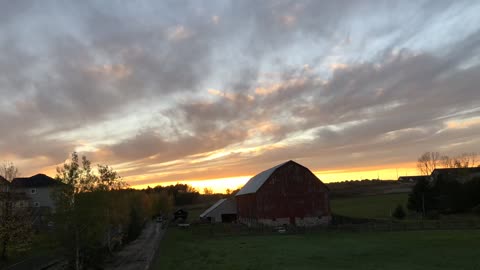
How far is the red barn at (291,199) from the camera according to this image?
244ft

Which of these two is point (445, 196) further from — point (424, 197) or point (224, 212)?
point (224, 212)

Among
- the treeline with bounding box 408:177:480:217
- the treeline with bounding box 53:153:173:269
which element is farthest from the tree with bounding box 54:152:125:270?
the treeline with bounding box 408:177:480:217

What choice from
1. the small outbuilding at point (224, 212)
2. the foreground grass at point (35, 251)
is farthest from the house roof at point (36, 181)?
the foreground grass at point (35, 251)

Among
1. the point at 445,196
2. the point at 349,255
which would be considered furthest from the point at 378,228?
the point at 445,196

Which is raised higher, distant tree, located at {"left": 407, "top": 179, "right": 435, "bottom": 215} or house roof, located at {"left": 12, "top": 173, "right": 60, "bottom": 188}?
house roof, located at {"left": 12, "top": 173, "right": 60, "bottom": 188}

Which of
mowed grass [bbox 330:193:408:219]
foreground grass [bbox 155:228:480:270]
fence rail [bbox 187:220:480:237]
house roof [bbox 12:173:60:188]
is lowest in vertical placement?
foreground grass [bbox 155:228:480:270]

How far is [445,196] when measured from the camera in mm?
79500

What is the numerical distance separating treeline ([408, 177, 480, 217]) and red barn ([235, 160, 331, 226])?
1867 cm

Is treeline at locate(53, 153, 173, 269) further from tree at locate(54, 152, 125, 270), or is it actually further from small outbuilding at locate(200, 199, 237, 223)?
small outbuilding at locate(200, 199, 237, 223)

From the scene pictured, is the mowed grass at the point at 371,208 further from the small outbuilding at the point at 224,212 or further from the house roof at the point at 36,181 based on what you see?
the house roof at the point at 36,181

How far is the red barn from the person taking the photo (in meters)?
74.5

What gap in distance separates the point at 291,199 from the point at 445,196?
2989 centimetres

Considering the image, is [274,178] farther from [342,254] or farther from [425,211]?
[342,254]

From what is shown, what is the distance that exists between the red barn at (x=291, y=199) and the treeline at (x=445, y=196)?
18.7m
